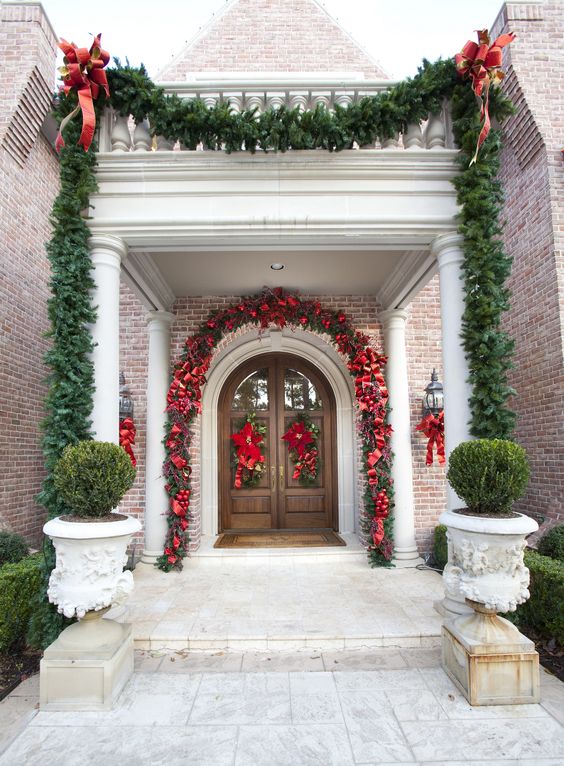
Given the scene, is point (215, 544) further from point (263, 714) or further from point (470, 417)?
point (470, 417)

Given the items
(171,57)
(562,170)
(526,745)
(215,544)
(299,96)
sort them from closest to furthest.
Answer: (526,745) < (299,96) < (562,170) < (215,544) < (171,57)

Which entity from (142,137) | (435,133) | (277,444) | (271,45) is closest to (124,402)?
(277,444)

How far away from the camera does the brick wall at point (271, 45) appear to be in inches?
310

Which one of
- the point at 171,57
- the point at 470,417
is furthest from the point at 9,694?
the point at 171,57

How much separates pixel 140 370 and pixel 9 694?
3943 mm

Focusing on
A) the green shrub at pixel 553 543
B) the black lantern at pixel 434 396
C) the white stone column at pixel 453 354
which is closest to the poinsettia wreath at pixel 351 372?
the black lantern at pixel 434 396

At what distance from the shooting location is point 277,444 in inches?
268

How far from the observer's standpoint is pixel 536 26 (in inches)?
222

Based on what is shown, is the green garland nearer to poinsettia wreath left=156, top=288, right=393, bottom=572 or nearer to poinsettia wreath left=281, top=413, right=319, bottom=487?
poinsettia wreath left=156, top=288, right=393, bottom=572

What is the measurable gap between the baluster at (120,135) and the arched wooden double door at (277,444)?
141 inches

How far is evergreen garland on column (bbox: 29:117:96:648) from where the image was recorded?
133 inches

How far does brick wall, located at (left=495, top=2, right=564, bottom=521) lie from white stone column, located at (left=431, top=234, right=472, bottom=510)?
2081 mm

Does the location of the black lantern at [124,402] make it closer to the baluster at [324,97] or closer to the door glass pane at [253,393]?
the door glass pane at [253,393]

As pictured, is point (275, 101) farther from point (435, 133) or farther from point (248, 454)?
point (248, 454)
